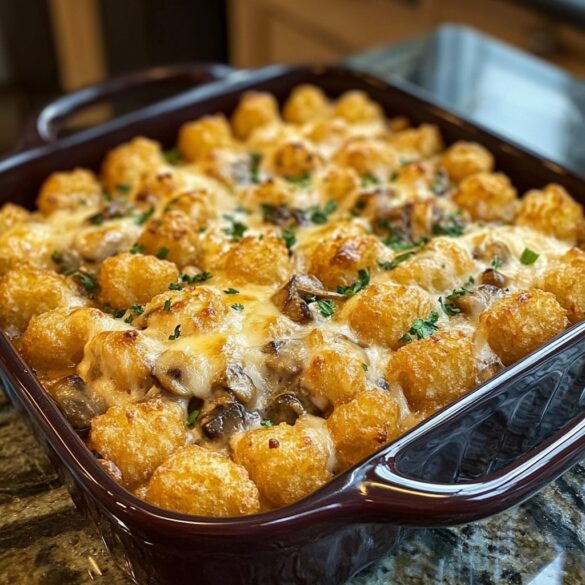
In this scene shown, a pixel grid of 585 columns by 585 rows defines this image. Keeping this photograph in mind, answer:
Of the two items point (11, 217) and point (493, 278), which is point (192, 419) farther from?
point (11, 217)

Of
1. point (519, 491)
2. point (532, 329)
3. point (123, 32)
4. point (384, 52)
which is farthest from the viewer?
point (123, 32)

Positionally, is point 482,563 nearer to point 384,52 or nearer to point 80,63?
point 384,52

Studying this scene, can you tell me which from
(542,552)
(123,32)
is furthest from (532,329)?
(123,32)

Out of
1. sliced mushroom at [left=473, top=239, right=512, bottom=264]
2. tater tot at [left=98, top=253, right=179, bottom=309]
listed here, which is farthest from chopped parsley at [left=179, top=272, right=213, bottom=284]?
sliced mushroom at [left=473, top=239, right=512, bottom=264]

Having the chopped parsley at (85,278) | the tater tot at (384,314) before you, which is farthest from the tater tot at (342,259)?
the chopped parsley at (85,278)

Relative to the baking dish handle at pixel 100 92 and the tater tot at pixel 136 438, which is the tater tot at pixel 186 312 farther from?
the baking dish handle at pixel 100 92

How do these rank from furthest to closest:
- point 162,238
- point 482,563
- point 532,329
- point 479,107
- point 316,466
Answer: point 479,107 → point 162,238 → point 532,329 → point 482,563 → point 316,466

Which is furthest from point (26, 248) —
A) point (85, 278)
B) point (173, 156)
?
point (173, 156)
